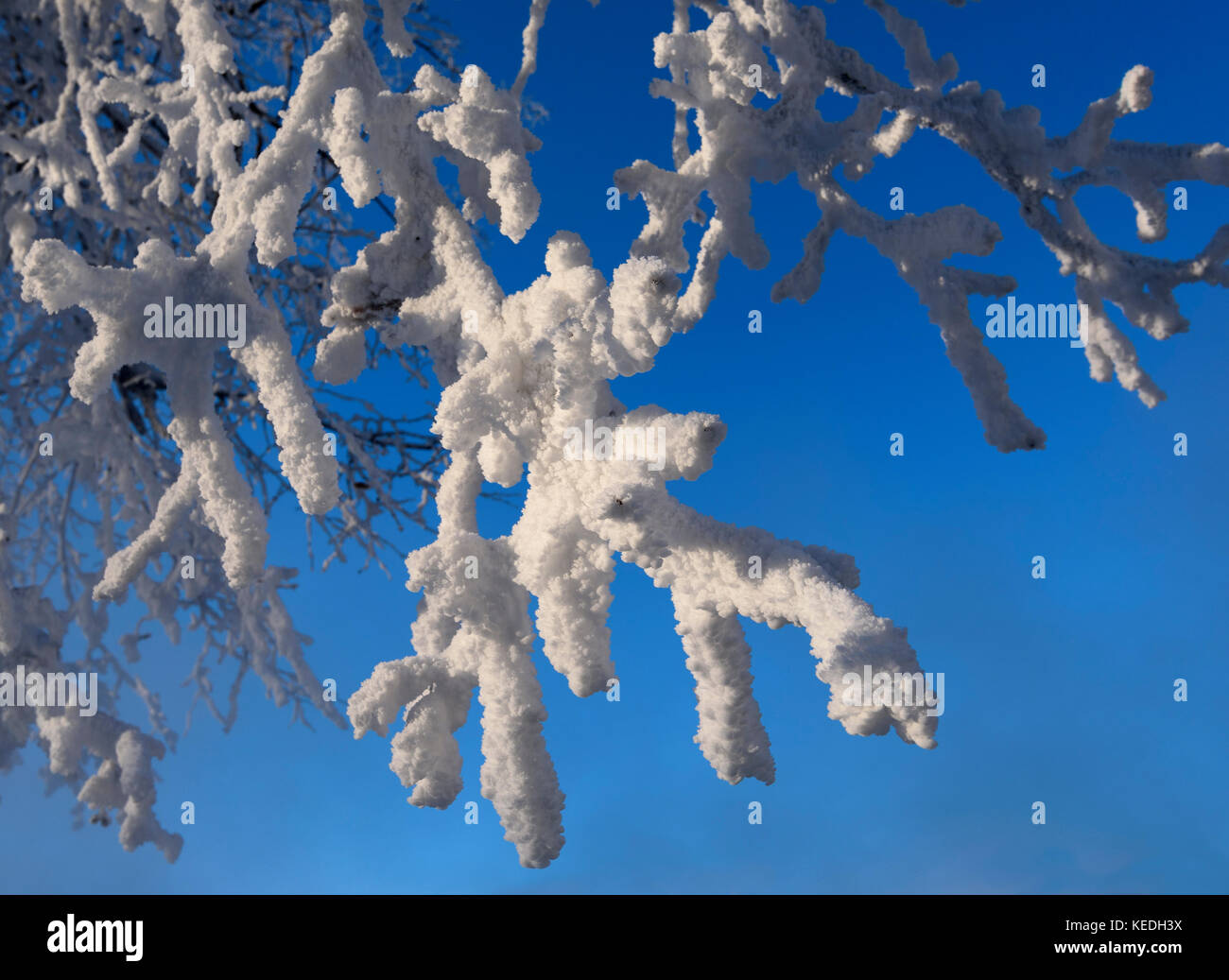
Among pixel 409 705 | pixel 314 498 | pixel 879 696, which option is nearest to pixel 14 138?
pixel 314 498

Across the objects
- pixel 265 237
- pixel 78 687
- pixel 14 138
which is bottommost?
pixel 78 687

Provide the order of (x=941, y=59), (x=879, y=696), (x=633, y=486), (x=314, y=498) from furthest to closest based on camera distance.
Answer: (x=941, y=59) < (x=314, y=498) < (x=633, y=486) < (x=879, y=696)

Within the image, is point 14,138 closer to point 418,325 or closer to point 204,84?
point 204,84

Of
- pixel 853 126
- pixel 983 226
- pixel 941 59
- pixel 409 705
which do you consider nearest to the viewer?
pixel 409 705

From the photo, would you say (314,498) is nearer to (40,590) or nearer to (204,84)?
(204,84)

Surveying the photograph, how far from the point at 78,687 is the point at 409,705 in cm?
236

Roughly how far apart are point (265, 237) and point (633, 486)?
33.1 inches

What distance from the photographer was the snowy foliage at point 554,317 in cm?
Result: 127

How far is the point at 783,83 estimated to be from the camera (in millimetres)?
2188

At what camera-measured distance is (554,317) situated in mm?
1334

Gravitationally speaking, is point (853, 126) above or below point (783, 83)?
below

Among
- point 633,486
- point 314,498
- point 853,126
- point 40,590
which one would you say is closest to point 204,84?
point 314,498

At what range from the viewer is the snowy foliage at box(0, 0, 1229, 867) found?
1.27m

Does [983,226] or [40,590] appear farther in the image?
[40,590]
